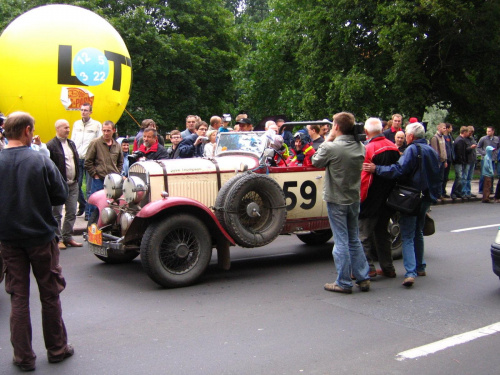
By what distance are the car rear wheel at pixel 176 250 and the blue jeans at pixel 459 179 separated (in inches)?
437

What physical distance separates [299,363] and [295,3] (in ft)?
83.3

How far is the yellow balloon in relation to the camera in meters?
13.7

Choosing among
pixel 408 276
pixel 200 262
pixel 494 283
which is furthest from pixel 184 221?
pixel 494 283

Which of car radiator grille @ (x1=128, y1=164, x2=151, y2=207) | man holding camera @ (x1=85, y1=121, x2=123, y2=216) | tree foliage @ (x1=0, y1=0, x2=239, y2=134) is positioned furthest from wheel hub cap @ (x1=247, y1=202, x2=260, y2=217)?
tree foliage @ (x1=0, y1=0, x2=239, y2=134)

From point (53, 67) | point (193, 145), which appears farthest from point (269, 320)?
point (53, 67)

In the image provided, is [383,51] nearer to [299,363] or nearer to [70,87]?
[70,87]

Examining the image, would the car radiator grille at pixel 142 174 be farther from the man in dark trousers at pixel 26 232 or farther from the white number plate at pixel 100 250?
the man in dark trousers at pixel 26 232

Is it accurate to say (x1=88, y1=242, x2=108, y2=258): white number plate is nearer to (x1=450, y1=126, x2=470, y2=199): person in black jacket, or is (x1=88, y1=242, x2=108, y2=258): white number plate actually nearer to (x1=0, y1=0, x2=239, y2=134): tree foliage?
(x1=450, y1=126, x2=470, y2=199): person in black jacket

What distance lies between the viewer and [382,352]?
4.65 meters

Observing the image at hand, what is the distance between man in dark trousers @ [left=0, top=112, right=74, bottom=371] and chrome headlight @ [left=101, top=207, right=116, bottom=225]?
2886mm

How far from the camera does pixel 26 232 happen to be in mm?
4297

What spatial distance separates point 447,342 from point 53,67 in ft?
38.2

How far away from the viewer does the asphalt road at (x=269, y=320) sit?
4434 mm

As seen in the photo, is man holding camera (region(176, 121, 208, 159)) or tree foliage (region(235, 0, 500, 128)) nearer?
man holding camera (region(176, 121, 208, 159))
